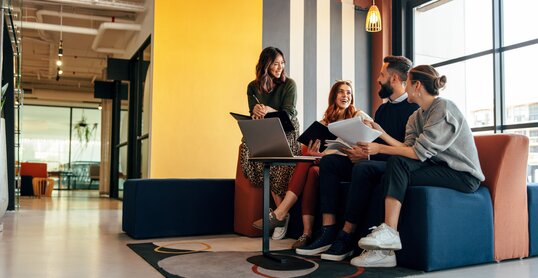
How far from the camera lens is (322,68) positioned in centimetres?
664

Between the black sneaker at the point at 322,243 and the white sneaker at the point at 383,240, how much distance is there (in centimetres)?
46

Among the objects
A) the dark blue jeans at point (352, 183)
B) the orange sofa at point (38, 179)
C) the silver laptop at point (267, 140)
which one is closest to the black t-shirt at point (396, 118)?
the dark blue jeans at point (352, 183)

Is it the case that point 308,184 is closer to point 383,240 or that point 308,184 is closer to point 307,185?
point 307,185

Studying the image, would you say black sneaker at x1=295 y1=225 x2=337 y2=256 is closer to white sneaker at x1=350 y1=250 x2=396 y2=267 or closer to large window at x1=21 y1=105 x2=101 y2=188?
white sneaker at x1=350 y1=250 x2=396 y2=267

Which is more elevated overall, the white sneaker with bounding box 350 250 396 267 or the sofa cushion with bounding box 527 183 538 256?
the sofa cushion with bounding box 527 183 538 256

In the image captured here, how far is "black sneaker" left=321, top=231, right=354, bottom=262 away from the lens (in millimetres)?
2797

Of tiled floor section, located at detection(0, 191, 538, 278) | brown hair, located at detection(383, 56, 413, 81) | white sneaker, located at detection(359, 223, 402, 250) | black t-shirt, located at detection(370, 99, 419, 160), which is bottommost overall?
tiled floor section, located at detection(0, 191, 538, 278)

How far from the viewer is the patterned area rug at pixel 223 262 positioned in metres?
2.45

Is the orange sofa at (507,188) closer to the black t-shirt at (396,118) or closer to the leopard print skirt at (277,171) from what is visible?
the black t-shirt at (396,118)

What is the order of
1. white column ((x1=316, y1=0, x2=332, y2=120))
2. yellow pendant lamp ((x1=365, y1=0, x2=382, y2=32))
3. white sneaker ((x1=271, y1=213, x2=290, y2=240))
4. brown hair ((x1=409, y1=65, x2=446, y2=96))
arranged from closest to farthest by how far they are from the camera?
brown hair ((x1=409, y1=65, x2=446, y2=96)) → white sneaker ((x1=271, y1=213, x2=290, y2=240)) → yellow pendant lamp ((x1=365, y1=0, x2=382, y2=32)) → white column ((x1=316, y1=0, x2=332, y2=120))

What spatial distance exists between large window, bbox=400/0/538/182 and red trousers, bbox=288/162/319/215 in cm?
293

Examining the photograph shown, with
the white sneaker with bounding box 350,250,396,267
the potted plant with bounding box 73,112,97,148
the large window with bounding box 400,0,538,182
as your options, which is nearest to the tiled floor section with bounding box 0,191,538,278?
the white sneaker with bounding box 350,250,396,267

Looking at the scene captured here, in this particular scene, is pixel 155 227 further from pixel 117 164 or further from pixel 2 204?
pixel 117 164

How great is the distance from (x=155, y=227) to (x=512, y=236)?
2.41 metres
